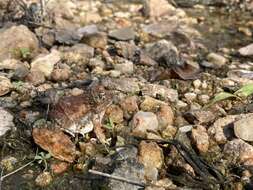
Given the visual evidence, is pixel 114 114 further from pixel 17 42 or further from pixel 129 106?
pixel 17 42

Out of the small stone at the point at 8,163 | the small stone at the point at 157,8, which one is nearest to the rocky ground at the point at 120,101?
the small stone at the point at 8,163

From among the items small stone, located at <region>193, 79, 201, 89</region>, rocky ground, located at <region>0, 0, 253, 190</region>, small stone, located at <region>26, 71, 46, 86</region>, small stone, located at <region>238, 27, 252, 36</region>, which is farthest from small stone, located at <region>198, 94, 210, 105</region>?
small stone, located at <region>238, 27, 252, 36</region>

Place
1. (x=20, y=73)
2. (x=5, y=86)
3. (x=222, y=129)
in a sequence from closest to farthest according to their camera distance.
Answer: (x=222, y=129)
(x=5, y=86)
(x=20, y=73)

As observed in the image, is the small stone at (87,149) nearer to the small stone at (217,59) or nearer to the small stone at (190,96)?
the small stone at (190,96)

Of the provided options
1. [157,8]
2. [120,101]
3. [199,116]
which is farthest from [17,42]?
[157,8]

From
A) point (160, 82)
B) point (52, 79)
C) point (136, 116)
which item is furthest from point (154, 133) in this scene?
point (52, 79)

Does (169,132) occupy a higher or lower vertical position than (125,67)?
lower

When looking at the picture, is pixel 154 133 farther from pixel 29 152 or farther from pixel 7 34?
pixel 7 34
